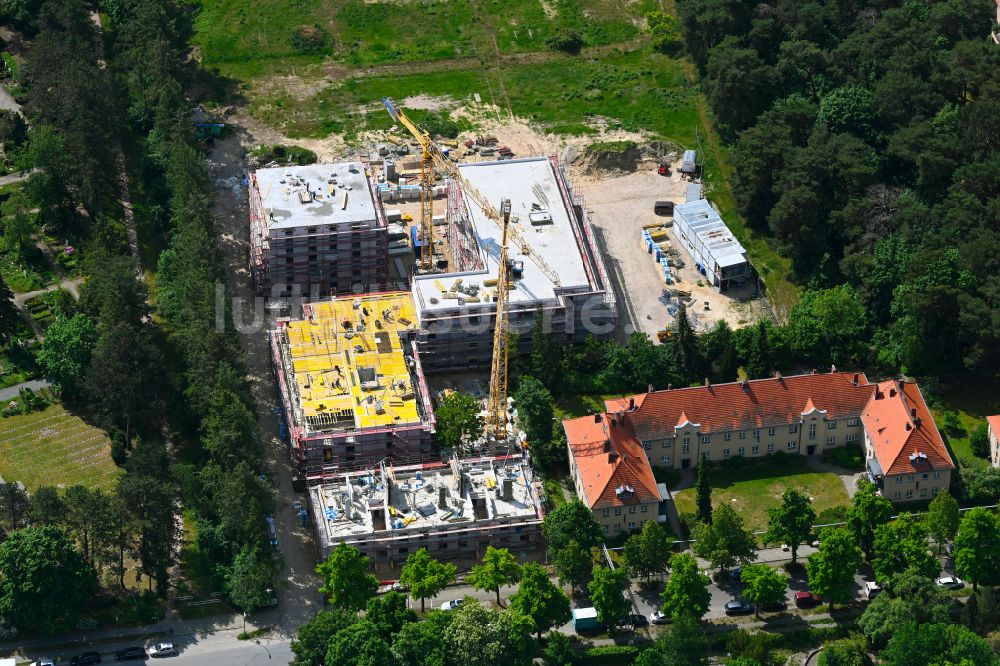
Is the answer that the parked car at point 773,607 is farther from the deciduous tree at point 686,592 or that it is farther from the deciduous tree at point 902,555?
the deciduous tree at point 902,555

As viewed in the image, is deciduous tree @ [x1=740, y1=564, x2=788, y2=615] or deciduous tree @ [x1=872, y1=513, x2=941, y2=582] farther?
deciduous tree @ [x1=872, y1=513, x2=941, y2=582]

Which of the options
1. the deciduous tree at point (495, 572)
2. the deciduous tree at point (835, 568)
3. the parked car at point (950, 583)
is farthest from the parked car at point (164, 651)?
the parked car at point (950, 583)

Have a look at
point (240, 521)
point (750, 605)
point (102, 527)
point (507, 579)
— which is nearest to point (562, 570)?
point (507, 579)

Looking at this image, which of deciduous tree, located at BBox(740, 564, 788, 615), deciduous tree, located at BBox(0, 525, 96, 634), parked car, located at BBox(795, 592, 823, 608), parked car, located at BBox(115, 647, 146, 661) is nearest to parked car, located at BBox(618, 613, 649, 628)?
deciduous tree, located at BBox(740, 564, 788, 615)

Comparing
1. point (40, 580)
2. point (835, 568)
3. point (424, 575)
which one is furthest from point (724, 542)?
point (40, 580)

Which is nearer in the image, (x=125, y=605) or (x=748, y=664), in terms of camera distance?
(x=748, y=664)

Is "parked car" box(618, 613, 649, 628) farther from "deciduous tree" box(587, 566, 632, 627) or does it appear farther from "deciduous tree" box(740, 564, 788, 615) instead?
"deciduous tree" box(740, 564, 788, 615)

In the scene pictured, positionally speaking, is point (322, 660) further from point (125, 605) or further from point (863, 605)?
point (863, 605)
